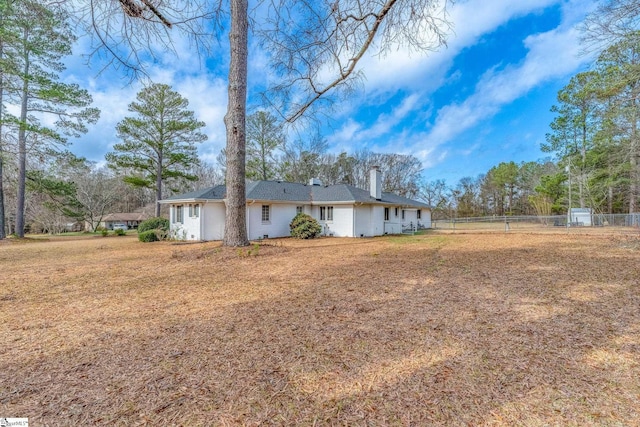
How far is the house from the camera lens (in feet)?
48.0

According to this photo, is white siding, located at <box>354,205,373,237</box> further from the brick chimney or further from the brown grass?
the brown grass

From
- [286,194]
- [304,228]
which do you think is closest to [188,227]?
[286,194]

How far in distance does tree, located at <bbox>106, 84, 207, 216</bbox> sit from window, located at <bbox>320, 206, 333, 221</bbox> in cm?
1222

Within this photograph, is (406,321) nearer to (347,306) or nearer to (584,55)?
(347,306)

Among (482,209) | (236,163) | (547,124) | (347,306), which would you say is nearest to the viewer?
(347,306)

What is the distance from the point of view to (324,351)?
2.61m

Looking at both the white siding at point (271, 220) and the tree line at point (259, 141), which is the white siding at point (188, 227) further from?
the tree line at point (259, 141)

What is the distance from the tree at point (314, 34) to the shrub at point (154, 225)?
1074cm

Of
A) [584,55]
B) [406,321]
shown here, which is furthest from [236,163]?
[584,55]

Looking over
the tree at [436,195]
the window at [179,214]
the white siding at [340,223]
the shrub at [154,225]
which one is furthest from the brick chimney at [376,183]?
the tree at [436,195]

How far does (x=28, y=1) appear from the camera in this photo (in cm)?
519

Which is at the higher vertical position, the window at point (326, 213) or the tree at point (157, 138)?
the tree at point (157, 138)

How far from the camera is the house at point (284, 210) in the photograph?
14641mm

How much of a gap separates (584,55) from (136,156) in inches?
990
